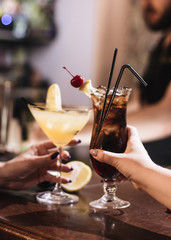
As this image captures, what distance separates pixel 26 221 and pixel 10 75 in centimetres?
469

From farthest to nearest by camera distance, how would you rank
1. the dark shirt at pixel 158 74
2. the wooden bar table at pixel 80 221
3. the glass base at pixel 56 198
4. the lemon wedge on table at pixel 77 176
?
the dark shirt at pixel 158 74 → the lemon wedge on table at pixel 77 176 → the glass base at pixel 56 198 → the wooden bar table at pixel 80 221

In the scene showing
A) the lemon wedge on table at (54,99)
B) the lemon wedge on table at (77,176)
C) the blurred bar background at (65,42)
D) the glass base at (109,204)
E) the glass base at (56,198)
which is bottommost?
the glass base at (56,198)

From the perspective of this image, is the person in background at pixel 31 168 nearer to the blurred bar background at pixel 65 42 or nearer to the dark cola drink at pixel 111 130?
the dark cola drink at pixel 111 130

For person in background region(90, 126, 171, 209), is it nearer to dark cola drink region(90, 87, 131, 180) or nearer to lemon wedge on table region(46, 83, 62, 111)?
dark cola drink region(90, 87, 131, 180)

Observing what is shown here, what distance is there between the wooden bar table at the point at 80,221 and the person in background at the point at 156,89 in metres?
2.78

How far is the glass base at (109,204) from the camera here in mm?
1064

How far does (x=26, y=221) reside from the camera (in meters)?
0.92

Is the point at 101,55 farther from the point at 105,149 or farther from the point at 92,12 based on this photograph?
the point at 105,149

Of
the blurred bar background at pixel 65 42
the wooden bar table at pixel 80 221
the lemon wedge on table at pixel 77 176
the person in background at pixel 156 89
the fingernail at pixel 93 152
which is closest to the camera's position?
the wooden bar table at pixel 80 221

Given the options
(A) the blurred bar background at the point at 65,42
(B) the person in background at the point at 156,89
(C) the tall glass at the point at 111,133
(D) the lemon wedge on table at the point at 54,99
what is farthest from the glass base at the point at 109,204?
(A) the blurred bar background at the point at 65,42

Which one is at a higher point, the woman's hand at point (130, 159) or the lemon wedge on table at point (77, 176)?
the woman's hand at point (130, 159)

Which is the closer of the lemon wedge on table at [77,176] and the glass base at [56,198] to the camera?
the glass base at [56,198]

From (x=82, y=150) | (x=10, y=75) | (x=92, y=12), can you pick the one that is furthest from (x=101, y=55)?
(x=82, y=150)

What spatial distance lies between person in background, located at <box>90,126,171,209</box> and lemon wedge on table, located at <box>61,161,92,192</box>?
31 cm
